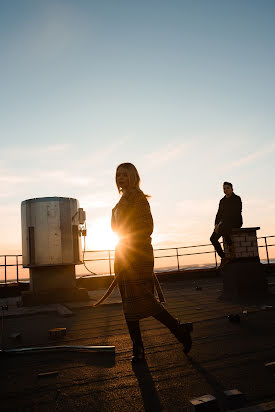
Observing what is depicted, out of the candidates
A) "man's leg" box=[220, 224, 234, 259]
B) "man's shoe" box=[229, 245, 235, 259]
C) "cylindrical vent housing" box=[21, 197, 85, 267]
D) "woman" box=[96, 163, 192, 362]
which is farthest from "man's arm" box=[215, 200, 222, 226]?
"woman" box=[96, 163, 192, 362]

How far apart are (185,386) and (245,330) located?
1870mm

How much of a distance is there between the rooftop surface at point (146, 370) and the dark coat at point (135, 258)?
17.0 inches

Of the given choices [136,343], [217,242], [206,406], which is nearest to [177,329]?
[136,343]

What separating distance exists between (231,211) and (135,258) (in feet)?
15.3

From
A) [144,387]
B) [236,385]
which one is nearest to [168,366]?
[144,387]

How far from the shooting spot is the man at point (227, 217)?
7371 millimetres

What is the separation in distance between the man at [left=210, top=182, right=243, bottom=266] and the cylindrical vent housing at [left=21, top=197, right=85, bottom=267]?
3419 millimetres

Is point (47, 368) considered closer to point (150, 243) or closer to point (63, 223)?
point (150, 243)

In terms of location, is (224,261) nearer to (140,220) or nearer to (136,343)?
(140,220)

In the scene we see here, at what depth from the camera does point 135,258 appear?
10.4ft

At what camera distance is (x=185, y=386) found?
224cm

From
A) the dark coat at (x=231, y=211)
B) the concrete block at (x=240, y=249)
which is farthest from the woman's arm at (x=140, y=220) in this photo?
the concrete block at (x=240, y=249)

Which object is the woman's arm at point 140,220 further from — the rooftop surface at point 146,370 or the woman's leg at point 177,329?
the rooftop surface at point 146,370

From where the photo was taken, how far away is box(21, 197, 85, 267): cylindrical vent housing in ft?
27.4
